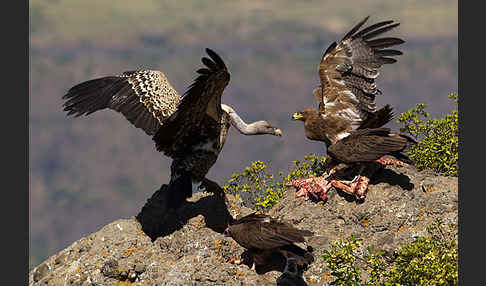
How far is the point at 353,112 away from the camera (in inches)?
610

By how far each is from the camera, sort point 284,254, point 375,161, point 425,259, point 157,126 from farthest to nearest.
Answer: point 157,126 < point 375,161 < point 284,254 < point 425,259

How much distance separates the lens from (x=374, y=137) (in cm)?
1362

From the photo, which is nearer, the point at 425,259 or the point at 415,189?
the point at 425,259

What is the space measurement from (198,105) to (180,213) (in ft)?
8.73

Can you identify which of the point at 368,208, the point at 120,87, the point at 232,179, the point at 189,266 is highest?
the point at 120,87

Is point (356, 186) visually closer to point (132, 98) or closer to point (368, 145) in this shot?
point (368, 145)

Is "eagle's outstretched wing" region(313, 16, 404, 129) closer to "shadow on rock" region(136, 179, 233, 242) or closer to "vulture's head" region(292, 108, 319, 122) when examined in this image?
"vulture's head" region(292, 108, 319, 122)

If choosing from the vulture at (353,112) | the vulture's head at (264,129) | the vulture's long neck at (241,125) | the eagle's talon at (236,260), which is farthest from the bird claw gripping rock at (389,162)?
the eagle's talon at (236,260)

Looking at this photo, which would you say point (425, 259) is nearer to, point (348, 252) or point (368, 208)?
point (348, 252)

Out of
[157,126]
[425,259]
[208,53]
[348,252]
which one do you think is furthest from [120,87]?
[425,259]

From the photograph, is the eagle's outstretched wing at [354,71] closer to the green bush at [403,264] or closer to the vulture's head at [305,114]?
the vulture's head at [305,114]

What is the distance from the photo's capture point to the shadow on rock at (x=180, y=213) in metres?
14.1

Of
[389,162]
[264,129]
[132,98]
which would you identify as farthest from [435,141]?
[132,98]

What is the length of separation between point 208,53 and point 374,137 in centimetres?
422
